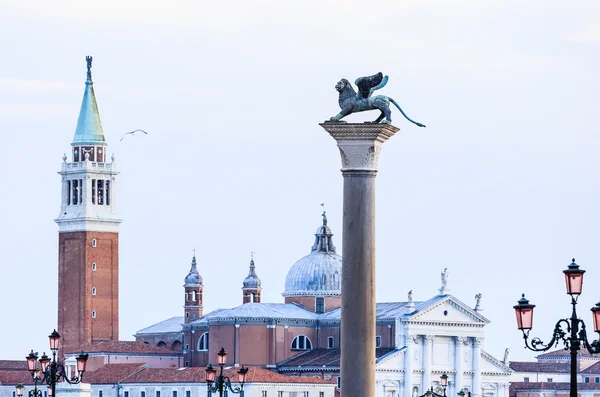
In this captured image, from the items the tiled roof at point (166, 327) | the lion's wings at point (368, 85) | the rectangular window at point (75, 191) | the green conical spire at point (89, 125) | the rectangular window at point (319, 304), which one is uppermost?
the green conical spire at point (89, 125)

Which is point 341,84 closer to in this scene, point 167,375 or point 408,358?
point 167,375

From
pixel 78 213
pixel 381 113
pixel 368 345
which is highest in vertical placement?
pixel 78 213

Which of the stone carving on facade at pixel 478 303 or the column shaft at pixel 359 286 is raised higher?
the stone carving on facade at pixel 478 303

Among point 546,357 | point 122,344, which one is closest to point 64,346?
point 122,344

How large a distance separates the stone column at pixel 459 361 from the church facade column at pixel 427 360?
1359 mm

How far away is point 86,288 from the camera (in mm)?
101625

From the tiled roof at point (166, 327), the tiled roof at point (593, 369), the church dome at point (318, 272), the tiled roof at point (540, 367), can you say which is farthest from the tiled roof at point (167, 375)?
the tiled roof at point (593, 369)

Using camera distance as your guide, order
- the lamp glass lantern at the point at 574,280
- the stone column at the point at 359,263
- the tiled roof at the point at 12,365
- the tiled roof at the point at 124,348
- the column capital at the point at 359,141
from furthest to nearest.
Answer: the tiled roof at the point at 12,365, the tiled roof at the point at 124,348, the lamp glass lantern at the point at 574,280, the column capital at the point at 359,141, the stone column at the point at 359,263

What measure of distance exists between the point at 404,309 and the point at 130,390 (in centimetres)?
1338

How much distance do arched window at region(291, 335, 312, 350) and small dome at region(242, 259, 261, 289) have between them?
708cm

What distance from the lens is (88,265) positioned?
4023 inches

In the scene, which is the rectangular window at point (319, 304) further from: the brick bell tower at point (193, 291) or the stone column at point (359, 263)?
the stone column at point (359, 263)

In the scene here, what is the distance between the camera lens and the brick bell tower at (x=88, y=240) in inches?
4013

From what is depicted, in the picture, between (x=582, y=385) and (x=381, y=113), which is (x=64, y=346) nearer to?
(x=582, y=385)
